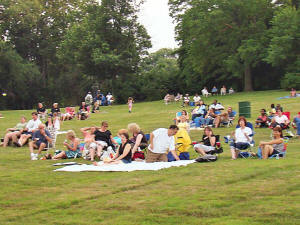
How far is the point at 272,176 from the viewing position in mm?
10188

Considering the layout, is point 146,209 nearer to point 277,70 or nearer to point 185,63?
point 277,70

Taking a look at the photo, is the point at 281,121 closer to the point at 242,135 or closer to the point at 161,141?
the point at 242,135

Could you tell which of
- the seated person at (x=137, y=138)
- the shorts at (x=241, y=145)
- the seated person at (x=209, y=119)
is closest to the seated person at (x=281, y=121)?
the seated person at (x=209, y=119)

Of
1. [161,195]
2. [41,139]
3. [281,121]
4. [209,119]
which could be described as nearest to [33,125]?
[41,139]

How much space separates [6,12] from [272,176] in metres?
55.2

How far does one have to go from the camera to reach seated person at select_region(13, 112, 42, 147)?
63.4 ft

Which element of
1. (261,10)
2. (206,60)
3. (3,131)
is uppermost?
(261,10)

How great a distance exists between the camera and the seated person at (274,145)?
13.1 meters

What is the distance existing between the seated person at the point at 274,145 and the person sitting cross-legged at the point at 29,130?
9540 mm

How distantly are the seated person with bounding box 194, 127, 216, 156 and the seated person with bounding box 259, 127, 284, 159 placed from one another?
159cm

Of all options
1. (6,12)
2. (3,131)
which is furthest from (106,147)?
(6,12)

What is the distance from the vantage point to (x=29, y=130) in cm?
1984

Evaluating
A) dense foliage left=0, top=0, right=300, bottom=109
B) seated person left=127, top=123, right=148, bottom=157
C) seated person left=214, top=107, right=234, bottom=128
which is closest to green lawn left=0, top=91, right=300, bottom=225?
seated person left=127, top=123, right=148, bottom=157

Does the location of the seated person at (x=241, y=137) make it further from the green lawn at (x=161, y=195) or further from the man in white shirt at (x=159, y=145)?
the man in white shirt at (x=159, y=145)
